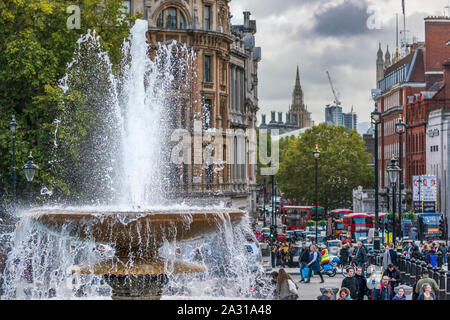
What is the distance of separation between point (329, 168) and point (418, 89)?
15.4 metres

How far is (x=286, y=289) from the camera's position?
1934 cm

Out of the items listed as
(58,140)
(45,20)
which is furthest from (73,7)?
(58,140)

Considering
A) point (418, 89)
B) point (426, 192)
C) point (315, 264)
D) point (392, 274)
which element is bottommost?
point (315, 264)

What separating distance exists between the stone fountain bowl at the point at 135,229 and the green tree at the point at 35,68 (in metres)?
23.0

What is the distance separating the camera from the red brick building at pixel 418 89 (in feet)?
297

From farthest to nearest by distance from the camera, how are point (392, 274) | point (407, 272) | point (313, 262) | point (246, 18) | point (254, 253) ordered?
point (246, 18), point (254, 253), point (313, 262), point (407, 272), point (392, 274)

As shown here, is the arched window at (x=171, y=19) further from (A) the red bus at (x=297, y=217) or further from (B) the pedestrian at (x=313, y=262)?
(B) the pedestrian at (x=313, y=262)

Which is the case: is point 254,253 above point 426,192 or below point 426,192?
below

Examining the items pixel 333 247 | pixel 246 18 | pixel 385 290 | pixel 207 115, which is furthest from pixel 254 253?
pixel 246 18

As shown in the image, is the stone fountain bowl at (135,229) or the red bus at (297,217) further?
the red bus at (297,217)

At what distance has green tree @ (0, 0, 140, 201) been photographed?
38.0m

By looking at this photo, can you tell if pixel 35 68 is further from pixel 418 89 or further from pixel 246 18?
pixel 418 89

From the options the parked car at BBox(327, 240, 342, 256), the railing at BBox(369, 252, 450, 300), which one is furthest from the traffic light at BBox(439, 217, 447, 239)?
the railing at BBox(369, 252, 450, 300)

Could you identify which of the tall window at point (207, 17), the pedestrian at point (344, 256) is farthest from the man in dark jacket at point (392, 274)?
the tall window at point (207, 17)
